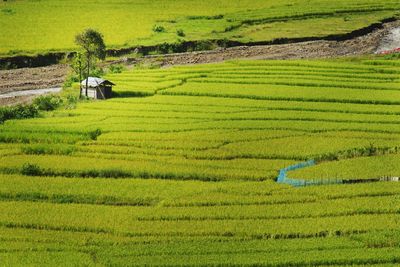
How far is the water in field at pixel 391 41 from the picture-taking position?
5700 cm

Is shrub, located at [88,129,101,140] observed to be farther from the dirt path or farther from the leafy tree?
the dirt path

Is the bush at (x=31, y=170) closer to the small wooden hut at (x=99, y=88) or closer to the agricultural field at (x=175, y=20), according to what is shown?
the small wooden hut at (x=99, y=88)

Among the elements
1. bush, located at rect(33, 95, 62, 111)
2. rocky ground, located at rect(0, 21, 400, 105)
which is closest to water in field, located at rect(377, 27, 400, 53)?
rocky ground, located at rect(0, 21, 400, 105)

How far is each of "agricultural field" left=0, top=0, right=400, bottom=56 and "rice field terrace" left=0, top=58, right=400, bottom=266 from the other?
18864 mm

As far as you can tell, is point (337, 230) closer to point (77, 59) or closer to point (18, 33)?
point (77, 59)

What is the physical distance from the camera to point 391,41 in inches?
2314

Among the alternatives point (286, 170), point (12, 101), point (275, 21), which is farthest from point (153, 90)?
point (275, 21)

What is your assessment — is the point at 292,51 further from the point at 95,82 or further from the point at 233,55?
the point at 95,82

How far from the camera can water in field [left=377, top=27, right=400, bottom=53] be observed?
5700cm

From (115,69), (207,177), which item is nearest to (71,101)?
(115,69)

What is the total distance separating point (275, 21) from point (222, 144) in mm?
36681

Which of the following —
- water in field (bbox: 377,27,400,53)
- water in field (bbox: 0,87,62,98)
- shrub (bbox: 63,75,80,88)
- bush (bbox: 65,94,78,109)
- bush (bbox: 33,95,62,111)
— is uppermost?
bush (bbox: 33,95,62,111)

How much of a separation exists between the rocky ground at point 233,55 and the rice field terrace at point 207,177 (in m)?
11.5

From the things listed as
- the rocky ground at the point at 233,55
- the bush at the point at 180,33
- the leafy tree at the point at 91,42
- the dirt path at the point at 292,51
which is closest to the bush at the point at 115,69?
the rocky ground at the point at 233,55
